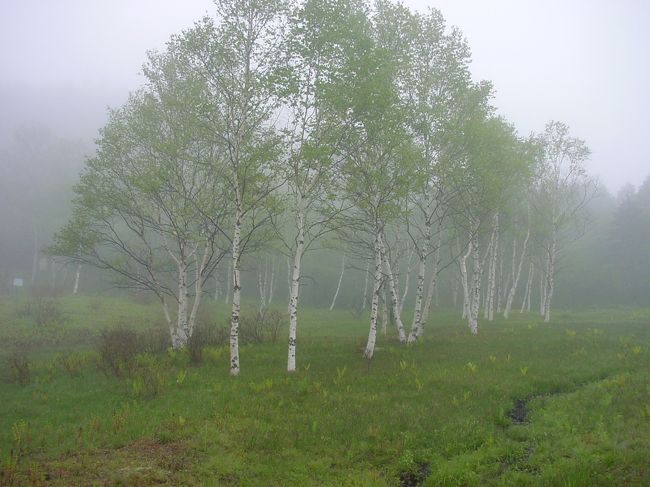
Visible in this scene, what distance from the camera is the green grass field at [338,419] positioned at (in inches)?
325

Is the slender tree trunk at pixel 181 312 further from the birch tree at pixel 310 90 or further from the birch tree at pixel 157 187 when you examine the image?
the birch tree at pixel 310 90

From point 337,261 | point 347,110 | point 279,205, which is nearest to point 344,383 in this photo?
point 279,205

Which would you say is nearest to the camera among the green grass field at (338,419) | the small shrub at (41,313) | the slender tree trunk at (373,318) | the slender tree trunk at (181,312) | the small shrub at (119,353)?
the green grass field at (338,419)

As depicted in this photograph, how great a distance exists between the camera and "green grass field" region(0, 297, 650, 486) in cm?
827

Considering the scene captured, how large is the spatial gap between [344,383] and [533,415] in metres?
5.72

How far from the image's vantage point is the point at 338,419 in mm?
11070

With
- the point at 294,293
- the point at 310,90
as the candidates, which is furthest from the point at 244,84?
the point at 294,293

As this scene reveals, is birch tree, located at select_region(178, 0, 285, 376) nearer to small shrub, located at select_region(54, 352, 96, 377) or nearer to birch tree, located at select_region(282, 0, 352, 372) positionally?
birch tree, located at select_region(282, 0, 352, 372)

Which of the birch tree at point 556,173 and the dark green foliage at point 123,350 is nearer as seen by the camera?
the dark green foliage at point 123,350

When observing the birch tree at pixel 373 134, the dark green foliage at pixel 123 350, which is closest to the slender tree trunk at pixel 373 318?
the birch tree at pixel 373 134

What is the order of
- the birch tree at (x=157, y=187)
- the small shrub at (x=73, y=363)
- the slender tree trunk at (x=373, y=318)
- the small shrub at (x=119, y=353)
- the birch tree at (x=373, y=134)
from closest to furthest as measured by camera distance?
1. the small shrub at (x=119, y=353)
2. the small shrub at (x=73, y=363)
3. the birch tree at (x=373, y=134)
4. the slender tree trunk at (x=373, y=318)
5. the birch tree at (x=157, y=187)

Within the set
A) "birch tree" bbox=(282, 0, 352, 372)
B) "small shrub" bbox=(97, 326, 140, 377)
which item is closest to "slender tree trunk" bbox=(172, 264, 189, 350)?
"small shrub" bbox=(97, 326, 140, 377)

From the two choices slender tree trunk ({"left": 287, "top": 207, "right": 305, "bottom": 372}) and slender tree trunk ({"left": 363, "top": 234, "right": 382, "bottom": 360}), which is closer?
slender tree trunk ({"left": 287, "top": 207, "right": 305, "bottom": 372})

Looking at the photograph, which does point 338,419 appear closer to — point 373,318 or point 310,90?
point 373,318
